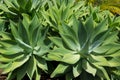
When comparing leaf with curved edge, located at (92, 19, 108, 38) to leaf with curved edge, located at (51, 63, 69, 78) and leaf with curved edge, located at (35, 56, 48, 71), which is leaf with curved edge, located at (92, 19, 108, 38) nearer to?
leaf with curved edge, located at (51, 63, 69, 78)

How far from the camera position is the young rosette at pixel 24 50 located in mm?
3912

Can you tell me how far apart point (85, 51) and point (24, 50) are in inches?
28.4

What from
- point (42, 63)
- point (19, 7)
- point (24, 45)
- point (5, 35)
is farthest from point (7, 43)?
point (19, 7)

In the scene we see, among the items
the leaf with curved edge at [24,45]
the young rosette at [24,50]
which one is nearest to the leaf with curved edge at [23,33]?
the young rosette at [24,50]

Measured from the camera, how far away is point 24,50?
396 centimetres

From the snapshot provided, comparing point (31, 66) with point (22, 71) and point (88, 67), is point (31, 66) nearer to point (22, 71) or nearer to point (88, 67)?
point (22, 71)

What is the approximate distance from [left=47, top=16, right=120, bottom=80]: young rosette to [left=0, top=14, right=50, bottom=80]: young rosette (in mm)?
162

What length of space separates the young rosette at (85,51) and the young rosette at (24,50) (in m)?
0.16

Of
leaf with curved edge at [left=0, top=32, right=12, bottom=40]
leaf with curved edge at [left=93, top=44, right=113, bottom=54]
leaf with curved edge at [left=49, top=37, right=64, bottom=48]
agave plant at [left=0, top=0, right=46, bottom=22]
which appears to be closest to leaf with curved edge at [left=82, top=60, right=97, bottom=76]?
leaf with curved edge at [left=93, top=44, right=113, bottom=54]

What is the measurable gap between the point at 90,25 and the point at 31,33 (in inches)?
28.3

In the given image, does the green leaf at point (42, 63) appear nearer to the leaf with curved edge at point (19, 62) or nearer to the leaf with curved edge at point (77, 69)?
the leaf with curved edge at point (19, 62)

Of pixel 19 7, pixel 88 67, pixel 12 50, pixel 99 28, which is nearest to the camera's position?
pixel 88 67

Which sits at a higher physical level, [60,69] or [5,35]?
[5,35]

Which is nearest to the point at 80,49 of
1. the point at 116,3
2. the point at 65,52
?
the point at 65,52
